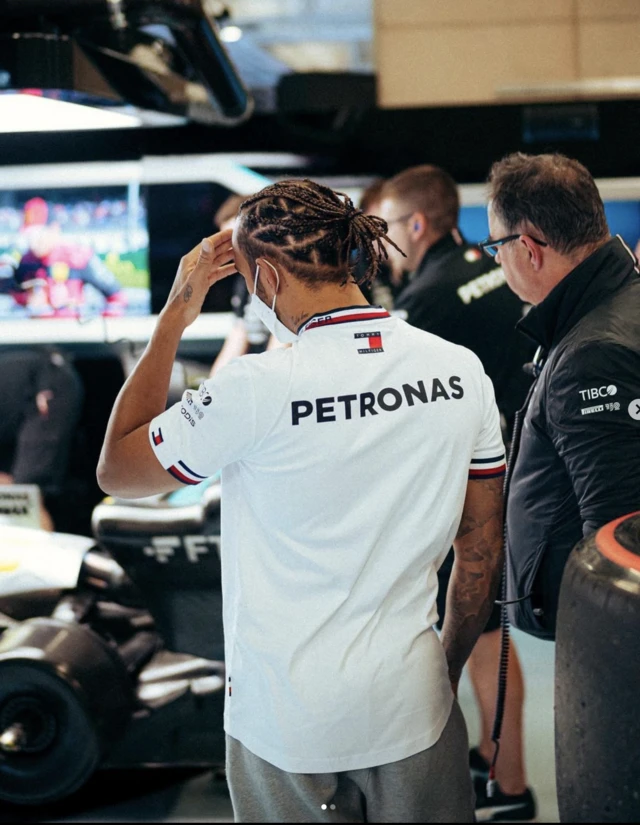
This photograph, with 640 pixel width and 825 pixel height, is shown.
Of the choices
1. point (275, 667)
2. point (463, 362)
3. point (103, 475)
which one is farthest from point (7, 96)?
point (275, 667)

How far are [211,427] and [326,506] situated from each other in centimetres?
19

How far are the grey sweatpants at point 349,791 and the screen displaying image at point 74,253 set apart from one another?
2.11 m

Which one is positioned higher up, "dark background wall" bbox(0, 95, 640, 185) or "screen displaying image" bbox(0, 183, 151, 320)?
"dark background wall" bbox(0, 95, 640, 185)

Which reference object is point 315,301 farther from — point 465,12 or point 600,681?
point 465,12

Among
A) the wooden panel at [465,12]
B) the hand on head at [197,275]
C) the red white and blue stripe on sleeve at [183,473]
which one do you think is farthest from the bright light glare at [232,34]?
the red white and blue stripe on sleeve at [183,473]

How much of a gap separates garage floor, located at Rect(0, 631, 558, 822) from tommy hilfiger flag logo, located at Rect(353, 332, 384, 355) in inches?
74.4

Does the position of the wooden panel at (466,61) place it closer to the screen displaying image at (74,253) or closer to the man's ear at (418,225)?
the man's ear at (418,225)

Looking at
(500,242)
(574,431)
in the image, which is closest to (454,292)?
(500,242)

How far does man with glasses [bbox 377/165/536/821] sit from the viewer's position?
9.05 feet

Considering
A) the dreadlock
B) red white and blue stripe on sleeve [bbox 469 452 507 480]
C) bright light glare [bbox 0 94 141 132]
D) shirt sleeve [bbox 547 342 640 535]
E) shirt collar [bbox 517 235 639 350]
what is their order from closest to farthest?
the dreadlock → red white and blue stripe on sleeve [bbox 469 452 507 480] → shirt sleeve [bbox 547 342 640 535] → shirt collar [bbox 517 235 639 350] → bright light glare [bbox 0 94 141 132]

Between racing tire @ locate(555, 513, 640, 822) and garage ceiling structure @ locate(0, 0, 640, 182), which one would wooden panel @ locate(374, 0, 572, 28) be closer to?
garage ceiling structure @ locate(0, 0, 640, 182)

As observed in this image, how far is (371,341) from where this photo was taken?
1.39 meters

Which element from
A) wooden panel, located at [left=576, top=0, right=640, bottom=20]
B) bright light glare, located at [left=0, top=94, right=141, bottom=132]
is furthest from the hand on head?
wooden panel, located at [left=576, top=0, right=640, bottom=20]

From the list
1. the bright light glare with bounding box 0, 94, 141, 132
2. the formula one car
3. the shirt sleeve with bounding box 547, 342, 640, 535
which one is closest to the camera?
the shirt sleeve with bounding box 547, 342, 640, 535
